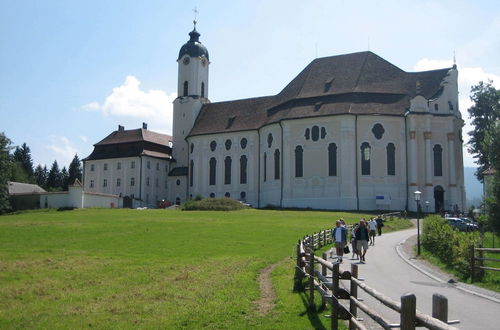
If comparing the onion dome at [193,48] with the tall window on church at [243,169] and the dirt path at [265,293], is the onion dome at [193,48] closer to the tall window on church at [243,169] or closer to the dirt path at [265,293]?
the tall window on church at [243,169]

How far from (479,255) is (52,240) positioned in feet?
70.0

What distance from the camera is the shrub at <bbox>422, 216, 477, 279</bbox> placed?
61.9 feet

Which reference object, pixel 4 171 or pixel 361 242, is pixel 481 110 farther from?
pixel 4 171

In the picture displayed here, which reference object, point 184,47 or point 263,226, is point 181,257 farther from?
point 184,47

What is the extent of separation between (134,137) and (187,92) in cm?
1154

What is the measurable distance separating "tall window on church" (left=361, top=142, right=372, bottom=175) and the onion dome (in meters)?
33.6

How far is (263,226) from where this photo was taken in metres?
37.7

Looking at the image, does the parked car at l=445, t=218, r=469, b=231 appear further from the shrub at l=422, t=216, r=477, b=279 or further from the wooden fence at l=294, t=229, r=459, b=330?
the wooden fence at l=294, t=229, r=459, b=330

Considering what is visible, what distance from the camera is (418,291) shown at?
14852 mm

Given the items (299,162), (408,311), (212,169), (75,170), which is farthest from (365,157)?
(75,170)

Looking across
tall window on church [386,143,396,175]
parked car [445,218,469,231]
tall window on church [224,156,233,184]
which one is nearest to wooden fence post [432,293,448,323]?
parked car [445,218,469,231]

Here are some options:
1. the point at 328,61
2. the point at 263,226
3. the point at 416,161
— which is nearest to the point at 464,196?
the point at 416,161

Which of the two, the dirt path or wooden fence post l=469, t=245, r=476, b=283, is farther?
wooden fence post l=469, t=245, r=476, b=283

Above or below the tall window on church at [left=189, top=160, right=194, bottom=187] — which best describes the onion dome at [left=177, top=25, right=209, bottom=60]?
above
